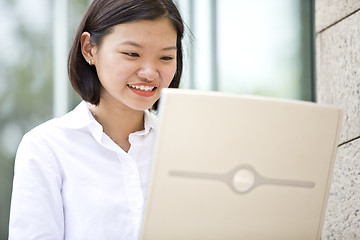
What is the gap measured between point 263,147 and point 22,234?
79 cm

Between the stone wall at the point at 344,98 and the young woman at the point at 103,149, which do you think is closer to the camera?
the young woman at the point at 103,149

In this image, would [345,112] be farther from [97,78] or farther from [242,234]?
[242,234]

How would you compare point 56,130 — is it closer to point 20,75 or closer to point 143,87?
point 143,87

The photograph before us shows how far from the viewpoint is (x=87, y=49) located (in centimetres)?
196

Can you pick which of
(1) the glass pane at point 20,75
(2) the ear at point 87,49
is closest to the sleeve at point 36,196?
(2) the ear at point 87,49

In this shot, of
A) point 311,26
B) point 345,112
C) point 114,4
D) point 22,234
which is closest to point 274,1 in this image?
point 311,26

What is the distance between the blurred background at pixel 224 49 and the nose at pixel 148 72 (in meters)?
2.86

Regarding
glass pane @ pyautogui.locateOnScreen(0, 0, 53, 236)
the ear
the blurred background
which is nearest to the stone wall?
the ear

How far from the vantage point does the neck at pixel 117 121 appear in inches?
76.2

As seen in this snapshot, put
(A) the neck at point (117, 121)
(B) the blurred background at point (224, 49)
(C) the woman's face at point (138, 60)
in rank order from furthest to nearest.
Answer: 1. (B) the blurred background at point (224, 49)
2. (A) the neck at point (117, 121)
3. (C) the woman's face at point (138, 60)

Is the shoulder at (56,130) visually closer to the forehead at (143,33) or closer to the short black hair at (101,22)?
the short black hair at (101,22)

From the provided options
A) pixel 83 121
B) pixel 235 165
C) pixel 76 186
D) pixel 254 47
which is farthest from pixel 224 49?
pixel 235 165

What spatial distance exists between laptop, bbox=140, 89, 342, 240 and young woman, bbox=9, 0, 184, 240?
1.85ft

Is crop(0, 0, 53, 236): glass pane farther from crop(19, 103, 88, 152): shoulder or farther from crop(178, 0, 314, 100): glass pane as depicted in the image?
crop(19, 103, 88, 152): shoulder
